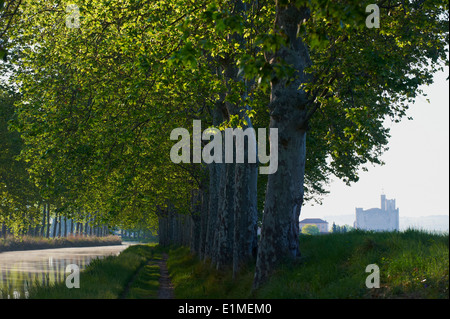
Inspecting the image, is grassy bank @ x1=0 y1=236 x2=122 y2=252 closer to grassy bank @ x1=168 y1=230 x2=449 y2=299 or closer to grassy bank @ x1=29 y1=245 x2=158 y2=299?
grassy bank @ x1=29 y1=245 x2=158 y2=299

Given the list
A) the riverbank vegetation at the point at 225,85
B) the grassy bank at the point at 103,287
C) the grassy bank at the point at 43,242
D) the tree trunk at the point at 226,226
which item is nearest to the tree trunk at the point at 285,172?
the riverbank vegetation at the point at 225,85

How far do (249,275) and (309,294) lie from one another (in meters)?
5.06

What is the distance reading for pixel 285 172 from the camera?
1297 cm

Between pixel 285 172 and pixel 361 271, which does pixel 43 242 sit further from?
pixel 361 271

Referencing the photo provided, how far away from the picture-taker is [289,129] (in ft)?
42.3

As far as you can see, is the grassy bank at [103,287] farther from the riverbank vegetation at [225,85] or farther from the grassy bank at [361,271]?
the grassy bank at [361,271]

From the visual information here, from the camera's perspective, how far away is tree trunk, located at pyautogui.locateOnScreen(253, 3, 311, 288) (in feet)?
41.9

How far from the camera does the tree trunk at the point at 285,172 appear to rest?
41.9ft

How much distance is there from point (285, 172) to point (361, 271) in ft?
11.4

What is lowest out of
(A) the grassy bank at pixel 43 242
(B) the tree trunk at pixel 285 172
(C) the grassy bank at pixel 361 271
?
(A) the grassy bank at pixel 43 242

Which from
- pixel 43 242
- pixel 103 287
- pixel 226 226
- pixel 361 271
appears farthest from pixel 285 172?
pixel 43 242

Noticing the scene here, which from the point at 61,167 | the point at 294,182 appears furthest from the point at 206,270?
the point at 294,182

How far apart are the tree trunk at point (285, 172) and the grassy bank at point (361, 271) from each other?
532mm

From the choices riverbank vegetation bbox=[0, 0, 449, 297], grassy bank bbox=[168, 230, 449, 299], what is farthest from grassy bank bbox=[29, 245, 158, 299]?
grassy bank bbox=[168, 230, 449, 299]
